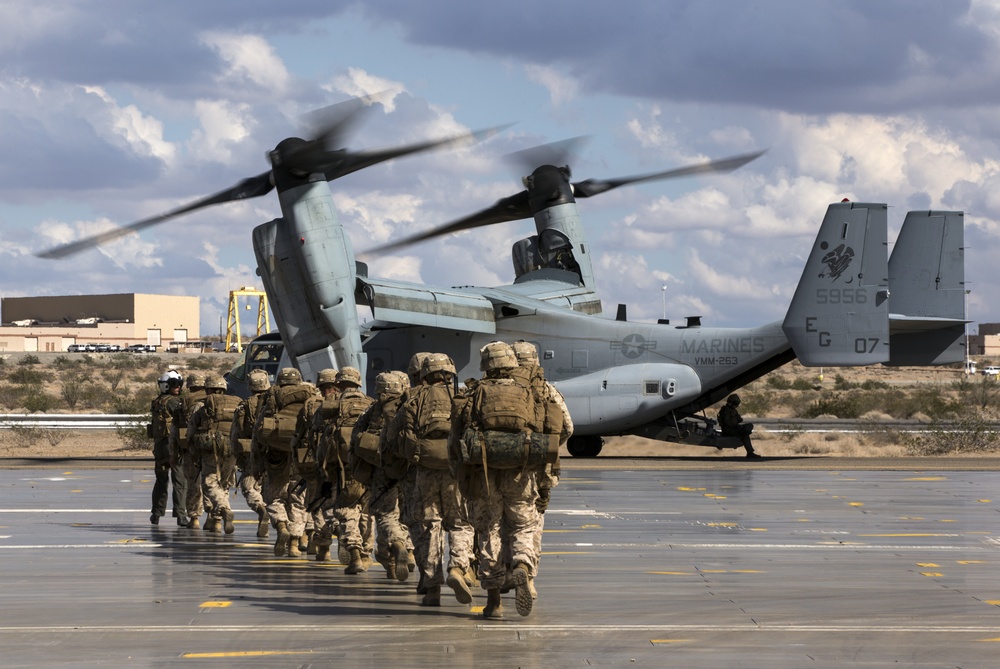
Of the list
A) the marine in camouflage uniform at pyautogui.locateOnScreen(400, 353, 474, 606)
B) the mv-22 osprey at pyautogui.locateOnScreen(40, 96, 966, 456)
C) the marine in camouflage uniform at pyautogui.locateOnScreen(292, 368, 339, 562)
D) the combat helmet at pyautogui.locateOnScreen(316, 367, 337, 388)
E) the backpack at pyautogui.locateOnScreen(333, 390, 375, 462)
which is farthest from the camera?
the mv-22 osprey at pyautogui.locateOnScreen(40, 96, 966, 456)

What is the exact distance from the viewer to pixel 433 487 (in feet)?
35.8

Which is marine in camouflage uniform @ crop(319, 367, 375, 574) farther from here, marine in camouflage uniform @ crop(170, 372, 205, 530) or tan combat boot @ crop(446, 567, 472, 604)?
marine in camouflage uniform @ crop(170, 372, 205, 530)

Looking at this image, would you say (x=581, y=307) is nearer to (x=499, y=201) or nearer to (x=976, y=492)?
(x=499, y=201)

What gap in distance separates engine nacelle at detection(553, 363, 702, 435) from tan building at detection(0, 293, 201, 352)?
109327mm

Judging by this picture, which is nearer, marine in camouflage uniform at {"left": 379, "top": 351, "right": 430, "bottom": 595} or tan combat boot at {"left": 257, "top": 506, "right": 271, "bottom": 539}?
marine in camouflage uniform at {"left": 379, "top": 351, "right": 430, "bottom": 595}

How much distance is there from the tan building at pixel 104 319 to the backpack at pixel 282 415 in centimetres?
12048

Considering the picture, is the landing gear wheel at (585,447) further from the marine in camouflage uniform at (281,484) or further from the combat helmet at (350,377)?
the combat helmet at (350,377)

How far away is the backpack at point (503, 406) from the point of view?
33.0ft

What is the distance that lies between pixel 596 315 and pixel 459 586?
20629 mm

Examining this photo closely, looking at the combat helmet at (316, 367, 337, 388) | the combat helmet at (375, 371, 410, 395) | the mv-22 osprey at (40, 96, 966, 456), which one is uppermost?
the mv-22 osprey at (40, 96, 966, 456)

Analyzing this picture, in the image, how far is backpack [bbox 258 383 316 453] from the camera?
46.3ft

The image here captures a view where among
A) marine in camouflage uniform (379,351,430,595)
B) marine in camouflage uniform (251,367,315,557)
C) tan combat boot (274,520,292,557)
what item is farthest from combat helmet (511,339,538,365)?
tan combat boot (274,520,292,557)

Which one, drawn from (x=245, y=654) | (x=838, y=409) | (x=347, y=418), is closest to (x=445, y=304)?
(x=347, y=418)

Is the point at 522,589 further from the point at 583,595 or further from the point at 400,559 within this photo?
the point at 400,559
